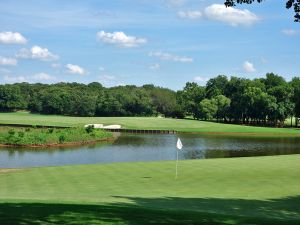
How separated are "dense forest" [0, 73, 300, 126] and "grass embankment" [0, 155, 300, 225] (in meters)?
89.3

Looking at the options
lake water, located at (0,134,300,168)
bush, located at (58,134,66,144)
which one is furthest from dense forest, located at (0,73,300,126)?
bush, located at (58,134,66,144)

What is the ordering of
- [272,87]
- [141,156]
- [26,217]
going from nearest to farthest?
[26,217] < [141,156] < [272,87]

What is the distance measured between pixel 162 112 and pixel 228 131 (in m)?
68.1

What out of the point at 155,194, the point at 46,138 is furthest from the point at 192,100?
the point at 155,194

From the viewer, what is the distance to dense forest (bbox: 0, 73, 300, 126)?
389 feet

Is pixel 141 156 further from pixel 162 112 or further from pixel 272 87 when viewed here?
pixel 162 112

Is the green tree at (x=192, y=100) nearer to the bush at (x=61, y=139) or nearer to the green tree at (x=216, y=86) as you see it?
the green tree at (x=216, y=86)

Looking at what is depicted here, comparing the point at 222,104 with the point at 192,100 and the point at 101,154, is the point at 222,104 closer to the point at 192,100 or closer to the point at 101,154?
the point at 192,100

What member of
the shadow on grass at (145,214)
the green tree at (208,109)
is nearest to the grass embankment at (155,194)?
the shadow on grass at (145,214)

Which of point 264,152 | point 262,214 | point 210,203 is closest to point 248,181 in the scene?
point 210,203

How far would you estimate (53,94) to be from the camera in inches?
6117

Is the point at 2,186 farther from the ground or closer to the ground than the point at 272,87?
closer to the ground

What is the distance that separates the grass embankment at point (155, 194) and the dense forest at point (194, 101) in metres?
89.3

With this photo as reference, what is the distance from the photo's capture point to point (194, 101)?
147 meters
